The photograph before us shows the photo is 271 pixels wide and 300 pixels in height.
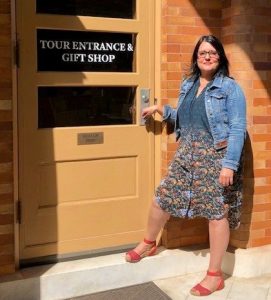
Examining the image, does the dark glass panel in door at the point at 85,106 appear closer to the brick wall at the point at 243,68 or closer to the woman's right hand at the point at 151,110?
the woman's right hand at the point at 151,110

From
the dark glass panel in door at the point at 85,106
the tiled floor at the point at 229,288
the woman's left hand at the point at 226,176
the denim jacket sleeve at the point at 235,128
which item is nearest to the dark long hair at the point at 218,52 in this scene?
the denim jacket sleeve at the point at 235,128

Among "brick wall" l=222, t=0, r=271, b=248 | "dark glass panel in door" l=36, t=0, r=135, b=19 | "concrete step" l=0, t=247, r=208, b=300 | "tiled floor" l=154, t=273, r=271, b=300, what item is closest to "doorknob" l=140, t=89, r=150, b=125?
"dark glass panel in door" l=36, t=0, r=135, b=19

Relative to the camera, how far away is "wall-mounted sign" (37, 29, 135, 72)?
3.73 m

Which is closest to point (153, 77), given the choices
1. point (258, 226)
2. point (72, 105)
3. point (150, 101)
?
point (150, 101)

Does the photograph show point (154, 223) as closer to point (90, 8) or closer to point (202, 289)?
point (202, 289)

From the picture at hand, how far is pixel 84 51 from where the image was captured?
3857mm

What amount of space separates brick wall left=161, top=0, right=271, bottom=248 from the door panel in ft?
0.54

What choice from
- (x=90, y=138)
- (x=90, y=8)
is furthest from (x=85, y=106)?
(x=90, y=8)

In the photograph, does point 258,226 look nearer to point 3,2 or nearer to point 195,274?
point 195,274

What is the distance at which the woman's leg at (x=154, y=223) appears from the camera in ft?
12.6

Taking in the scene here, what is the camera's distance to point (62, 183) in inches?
151

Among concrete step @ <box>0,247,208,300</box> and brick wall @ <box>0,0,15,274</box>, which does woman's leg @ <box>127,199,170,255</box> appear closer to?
concrete step @ <box>0,247,208,300</box>

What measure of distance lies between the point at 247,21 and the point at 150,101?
3.18 feet

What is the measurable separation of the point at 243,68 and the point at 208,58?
1.53 ft
